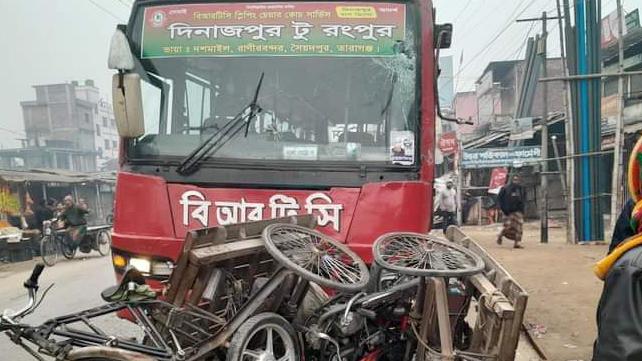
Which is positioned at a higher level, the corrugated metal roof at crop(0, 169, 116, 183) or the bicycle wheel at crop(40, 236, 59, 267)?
the corrugated metal roof at crop(0, 169, 116, 183)

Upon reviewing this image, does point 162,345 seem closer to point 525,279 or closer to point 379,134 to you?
point 379,134

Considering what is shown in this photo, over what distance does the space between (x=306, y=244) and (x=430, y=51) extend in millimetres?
1717

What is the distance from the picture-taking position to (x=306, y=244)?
298 cm

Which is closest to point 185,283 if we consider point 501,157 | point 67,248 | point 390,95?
point 390,95

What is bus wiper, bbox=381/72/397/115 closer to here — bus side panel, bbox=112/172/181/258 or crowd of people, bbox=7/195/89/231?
bus side panel, bbox=112/172/181/258

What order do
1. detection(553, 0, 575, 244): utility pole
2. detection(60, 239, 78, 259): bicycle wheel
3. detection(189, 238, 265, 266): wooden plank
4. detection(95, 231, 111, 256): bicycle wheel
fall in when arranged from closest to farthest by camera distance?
detection(189, 238, 265, 266): wooden plank → detection(553, 0, 575, 244): utility pole → detection(60, 239, 78, 259): bicycle wheel → detection(95, 231, 111, 256): bicycle wheel

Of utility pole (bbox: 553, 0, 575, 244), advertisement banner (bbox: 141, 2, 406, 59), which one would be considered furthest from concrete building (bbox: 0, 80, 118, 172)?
advertisement banner (bbox: 141, 2, 406, 59)

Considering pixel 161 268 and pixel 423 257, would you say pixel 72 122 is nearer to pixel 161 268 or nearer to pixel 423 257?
pixel 161 268

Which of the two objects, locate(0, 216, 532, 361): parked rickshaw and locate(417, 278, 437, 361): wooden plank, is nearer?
locate(0, 216, 532, 361): parked rickshaw

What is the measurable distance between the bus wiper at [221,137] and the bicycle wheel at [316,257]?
91cm

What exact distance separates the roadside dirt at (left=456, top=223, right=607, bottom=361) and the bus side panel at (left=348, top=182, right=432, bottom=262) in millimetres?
2122

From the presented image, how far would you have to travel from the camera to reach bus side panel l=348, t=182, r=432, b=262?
341 centimetres

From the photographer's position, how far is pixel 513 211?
11961 millimetres

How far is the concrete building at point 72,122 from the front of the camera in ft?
162
